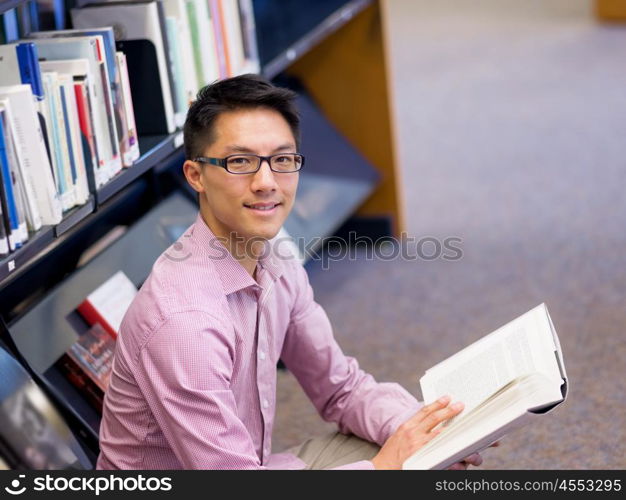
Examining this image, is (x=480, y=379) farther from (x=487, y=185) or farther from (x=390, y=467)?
(x=487, y=185)

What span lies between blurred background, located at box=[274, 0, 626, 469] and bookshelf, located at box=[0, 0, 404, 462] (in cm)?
30

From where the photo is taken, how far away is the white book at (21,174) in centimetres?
176

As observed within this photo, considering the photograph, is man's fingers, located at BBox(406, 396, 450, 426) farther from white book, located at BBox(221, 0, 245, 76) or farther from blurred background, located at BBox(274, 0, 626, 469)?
white book, located at BBox(221, 0, 245, 76)

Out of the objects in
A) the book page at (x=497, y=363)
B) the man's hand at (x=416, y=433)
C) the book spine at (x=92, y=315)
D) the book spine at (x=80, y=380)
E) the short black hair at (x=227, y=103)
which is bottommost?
the book spine at (x=80, y=380)

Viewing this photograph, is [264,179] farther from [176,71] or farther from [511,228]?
[511,228]

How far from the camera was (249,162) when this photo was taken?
1718mm

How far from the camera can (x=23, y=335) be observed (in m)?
2.12

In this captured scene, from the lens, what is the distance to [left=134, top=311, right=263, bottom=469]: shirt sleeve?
5.15 feet

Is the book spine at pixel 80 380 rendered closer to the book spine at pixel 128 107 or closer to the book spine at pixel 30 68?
the book spine at pixel 128 107

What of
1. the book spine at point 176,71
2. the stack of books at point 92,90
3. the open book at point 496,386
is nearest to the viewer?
the open book at point 496,386

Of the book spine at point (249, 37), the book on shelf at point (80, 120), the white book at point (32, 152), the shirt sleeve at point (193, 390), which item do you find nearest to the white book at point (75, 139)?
the book on shelf at point (80, 120)

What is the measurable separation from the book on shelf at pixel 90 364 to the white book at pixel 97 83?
15.1 inches

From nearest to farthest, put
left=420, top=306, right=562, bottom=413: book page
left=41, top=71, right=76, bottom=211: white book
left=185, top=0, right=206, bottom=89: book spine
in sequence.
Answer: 1. left=420, top=306, right=562, bottom=413: book page
2. left=41, top=71, right=76, bottom=211: white book
3. left=185, top=0, right=206, bottom=89: book spine

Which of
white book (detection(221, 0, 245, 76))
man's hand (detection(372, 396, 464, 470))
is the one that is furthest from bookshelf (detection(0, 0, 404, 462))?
man's hand (detection(372, 396, 464, 470))
